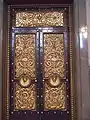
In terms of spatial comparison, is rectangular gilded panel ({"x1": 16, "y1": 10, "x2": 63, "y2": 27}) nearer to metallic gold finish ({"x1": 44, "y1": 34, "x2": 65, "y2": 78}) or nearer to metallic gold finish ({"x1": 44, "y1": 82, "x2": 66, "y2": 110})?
metallic gold finish ({"x1": 44, "y1": 34, "x2": 65, "y2": 78})

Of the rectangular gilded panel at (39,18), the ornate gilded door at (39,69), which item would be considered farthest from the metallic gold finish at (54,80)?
the rectangular gilded panel at (39,18)

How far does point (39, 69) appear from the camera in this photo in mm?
5262

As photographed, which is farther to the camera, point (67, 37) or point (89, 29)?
point (67, 37)

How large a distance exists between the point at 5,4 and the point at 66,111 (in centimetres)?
249

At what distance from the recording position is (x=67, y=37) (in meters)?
5.36

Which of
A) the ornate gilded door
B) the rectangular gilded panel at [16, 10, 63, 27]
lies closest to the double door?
the ornate gilded door

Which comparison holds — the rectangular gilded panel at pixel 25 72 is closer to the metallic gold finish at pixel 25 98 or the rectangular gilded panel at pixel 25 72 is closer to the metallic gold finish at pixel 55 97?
the metallic gold finish at pixel 25 98

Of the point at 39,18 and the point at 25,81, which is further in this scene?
the point at 39,18

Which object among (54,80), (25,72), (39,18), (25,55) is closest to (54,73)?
(54,80)

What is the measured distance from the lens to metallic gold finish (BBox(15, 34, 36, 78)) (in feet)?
17.4

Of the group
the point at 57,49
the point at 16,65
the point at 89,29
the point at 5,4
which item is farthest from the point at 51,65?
the point at 5,4

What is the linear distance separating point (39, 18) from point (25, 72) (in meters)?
1.16

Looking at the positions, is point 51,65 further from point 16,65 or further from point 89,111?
point 89,111

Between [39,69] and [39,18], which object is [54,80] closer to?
[39,69]
